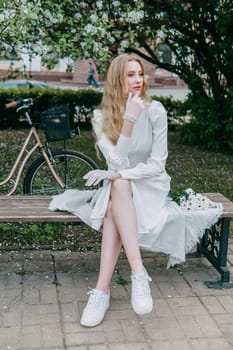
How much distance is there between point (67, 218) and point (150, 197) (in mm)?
597

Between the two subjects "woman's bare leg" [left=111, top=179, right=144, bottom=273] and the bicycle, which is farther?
the bicycle

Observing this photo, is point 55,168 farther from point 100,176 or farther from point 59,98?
point 59,98

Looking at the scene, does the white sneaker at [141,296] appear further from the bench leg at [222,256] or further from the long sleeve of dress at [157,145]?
the bench leg at [222,256]

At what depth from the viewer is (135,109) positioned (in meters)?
3.31

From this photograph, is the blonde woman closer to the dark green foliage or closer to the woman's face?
the woman's face

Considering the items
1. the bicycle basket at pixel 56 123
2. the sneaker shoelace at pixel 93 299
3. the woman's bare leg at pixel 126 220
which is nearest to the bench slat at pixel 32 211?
the woman's bare leg at pixel 126 220

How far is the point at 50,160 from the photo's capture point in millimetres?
4977

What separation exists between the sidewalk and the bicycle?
83cm

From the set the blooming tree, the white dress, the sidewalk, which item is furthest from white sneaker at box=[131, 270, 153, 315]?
the blooming tree

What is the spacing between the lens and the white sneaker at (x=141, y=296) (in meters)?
3.12

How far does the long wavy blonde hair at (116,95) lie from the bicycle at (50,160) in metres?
1.24

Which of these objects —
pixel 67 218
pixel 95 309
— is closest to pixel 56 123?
pixel 67 218

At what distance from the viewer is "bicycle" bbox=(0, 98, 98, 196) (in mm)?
4816

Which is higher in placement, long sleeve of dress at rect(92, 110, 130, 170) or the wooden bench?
long sleeve of dress at rect(92, 110, 130, 170)
